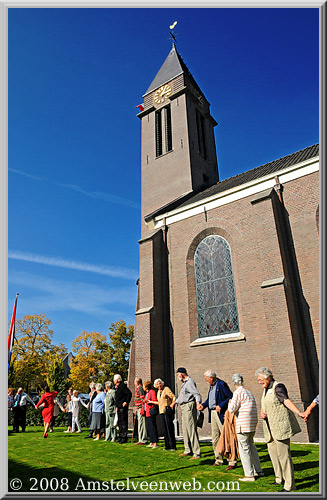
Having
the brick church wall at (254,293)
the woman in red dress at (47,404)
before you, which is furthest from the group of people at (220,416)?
the brick church wall at (254,293)

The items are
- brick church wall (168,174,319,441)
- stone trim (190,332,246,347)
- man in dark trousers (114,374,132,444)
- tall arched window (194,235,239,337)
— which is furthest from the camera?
tall arched window (194,235,239,337)

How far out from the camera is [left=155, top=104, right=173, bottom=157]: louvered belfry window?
22.0 meters

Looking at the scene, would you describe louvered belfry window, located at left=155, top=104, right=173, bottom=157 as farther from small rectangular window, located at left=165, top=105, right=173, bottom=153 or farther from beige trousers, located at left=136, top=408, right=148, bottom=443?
beige trousers, located at left=136, top=408, right=148, bottom=443

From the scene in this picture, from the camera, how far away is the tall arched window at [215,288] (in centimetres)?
1335

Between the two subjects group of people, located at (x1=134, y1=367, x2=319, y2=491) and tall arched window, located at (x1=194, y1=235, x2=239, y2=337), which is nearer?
group of people, located at (x1=134, y1=367, x2=319, y2=491)

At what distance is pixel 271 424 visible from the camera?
16.8 ft

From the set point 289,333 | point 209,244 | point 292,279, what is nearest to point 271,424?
point 289,333

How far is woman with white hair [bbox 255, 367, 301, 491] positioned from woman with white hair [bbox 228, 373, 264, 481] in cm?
33

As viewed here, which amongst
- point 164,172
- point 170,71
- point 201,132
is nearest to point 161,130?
point 201,132

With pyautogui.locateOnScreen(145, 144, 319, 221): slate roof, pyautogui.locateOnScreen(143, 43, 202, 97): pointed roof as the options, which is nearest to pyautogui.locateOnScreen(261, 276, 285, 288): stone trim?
pyautogui.locateOnScreen(145, 144, 319, 221): slate roof

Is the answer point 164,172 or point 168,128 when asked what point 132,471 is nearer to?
point 164,172

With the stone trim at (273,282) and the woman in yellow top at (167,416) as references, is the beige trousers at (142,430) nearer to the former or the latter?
the woman in yellow top at (167,416)

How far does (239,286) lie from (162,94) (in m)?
16.4

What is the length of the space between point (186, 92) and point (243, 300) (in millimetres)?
15530
